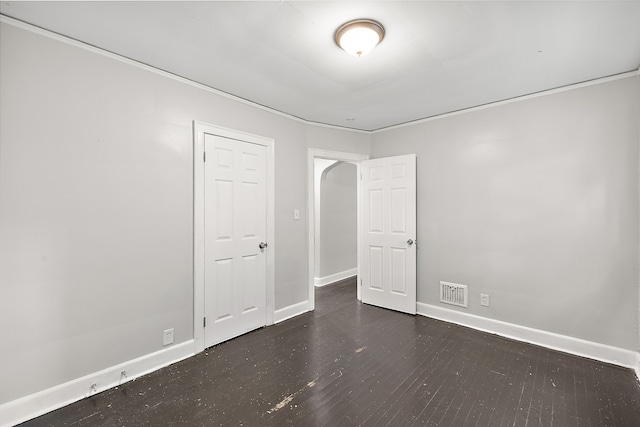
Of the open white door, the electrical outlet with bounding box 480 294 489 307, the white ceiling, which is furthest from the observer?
the open white door

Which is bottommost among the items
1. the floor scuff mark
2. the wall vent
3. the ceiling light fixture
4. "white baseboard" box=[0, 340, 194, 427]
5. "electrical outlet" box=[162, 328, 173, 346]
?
the floor scuff mark

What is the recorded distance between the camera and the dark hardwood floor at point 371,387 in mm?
1811

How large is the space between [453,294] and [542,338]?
89cm

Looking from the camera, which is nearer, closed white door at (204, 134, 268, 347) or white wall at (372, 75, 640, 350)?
white wall at (372, 75, 640, 350)

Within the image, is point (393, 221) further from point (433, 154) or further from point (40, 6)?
point (40, 6)

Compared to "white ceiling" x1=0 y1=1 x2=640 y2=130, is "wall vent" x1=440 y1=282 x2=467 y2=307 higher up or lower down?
lower down

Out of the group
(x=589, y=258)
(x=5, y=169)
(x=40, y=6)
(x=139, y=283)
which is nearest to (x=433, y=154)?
(x=589, y=258)

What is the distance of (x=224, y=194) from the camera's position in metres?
2.86

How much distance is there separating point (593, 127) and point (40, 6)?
4.26 metres

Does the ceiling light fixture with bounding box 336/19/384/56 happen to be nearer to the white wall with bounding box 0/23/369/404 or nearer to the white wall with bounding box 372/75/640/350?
the white wall with bounding box 0/23/369/404

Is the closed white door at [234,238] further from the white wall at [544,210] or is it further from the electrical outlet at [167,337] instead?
the white wall at [544,210]

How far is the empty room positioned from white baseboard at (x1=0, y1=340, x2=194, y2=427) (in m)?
0.01

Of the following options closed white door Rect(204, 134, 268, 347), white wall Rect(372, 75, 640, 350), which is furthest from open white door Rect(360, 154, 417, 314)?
closed white door Rect(204, 134, 268, 347)

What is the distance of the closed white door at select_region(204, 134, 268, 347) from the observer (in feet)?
9.03
